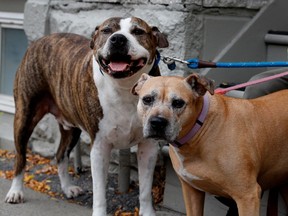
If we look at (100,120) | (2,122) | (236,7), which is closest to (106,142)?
(100,120)

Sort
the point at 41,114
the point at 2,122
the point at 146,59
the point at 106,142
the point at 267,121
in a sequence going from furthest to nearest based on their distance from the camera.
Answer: the point at 2,122, the point at 41,114, the point at 106,142, the point at 146,59, the point at 267,121

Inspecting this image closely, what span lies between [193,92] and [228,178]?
0.59m

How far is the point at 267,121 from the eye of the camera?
4293 millimetres

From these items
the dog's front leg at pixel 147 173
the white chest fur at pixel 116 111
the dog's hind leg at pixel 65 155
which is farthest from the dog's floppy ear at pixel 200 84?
the dog's hind leg at pixel 65 155

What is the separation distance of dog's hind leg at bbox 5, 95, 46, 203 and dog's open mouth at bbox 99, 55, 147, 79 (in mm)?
1495

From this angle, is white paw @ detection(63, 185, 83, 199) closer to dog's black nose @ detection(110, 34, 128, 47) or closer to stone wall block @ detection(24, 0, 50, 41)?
stone wall block @ detection(24, 0, 50, 41)

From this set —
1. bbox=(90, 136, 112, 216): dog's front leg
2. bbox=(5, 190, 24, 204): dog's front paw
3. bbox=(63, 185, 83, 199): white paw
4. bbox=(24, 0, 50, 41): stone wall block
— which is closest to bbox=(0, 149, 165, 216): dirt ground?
bbox=(63, 185, 83, 199): white paw

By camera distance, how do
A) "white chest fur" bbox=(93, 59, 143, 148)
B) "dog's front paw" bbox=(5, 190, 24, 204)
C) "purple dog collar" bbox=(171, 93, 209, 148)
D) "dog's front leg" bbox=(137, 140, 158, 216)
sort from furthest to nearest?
"dog's front paw" bbox=(5, 190, 24, 204) < "dog's front leg" bbox=(137, 140, 158, 216) < "white chest fur" bbox=(93, 59, 143, 148) < "purple dog collar" bbox=(171, 93, 209, 148)

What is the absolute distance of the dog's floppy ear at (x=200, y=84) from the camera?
4.02 m

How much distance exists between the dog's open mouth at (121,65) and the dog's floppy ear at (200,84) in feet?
2.39

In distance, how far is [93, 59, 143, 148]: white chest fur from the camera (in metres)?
4.95

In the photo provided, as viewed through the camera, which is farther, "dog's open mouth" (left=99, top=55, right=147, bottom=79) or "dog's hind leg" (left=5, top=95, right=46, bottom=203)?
"dog's hind leg" (left=5, top=95, right=46, bottom=203)

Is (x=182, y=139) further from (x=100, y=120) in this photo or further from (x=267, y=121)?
(x=100, y=120)

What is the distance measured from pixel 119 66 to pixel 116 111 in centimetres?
46
